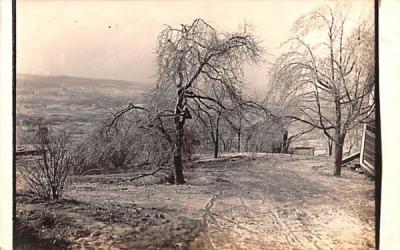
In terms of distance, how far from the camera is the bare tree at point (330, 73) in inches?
75.1

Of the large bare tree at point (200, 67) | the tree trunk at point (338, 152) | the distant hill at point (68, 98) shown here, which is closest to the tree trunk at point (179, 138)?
the large bare tree at point (200, 67)

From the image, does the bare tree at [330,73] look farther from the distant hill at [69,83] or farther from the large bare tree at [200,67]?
the distant hill at [69,83]

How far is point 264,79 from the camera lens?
1966mm

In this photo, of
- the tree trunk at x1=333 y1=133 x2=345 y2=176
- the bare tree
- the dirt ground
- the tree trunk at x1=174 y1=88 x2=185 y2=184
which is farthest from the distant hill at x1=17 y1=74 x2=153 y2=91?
the tree trunk at x1=333 y1=133 x2=345 y2=176

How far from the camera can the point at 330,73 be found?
1955mm

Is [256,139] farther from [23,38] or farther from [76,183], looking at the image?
[23,38]

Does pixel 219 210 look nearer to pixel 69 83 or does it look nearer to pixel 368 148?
pixel 368 148

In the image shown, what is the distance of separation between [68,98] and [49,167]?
0.26m

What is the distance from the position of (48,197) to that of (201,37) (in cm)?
79

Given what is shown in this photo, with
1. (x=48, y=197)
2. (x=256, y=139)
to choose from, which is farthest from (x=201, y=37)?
(x=48, y=197)

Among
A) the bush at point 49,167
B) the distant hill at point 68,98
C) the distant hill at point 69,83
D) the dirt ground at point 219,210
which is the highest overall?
the distant hill at point 69,83

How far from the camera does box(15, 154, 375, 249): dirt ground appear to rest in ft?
6.29

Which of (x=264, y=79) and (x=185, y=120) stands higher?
(x=264, y=79)

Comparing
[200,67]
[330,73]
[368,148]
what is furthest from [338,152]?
[200,67]
